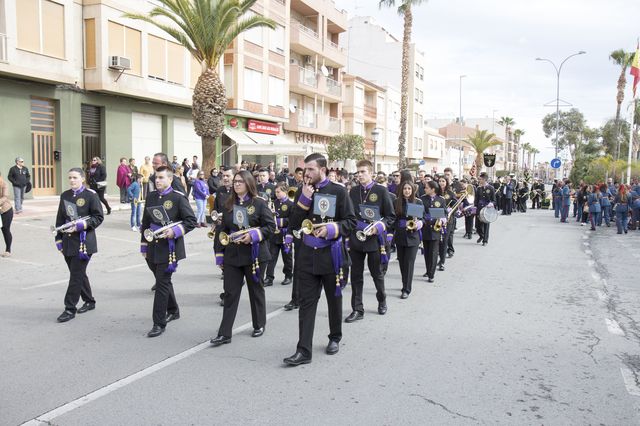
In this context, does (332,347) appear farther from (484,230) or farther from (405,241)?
(484,230)

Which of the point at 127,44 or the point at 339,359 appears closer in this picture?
the point at 339,359

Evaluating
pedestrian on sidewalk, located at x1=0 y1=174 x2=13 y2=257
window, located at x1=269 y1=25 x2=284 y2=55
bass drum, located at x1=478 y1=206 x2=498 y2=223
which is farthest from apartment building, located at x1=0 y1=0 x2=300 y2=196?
bass drum, located at x1=478 y1=206 x2=498 y2=223

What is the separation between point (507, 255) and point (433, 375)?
8949mm

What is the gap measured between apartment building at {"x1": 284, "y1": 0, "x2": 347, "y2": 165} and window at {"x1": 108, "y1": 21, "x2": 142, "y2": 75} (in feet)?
43.7

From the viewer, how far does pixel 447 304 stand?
26.6ft

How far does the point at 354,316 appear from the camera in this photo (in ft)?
23.3

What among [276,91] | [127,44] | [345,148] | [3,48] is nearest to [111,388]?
[3,48]

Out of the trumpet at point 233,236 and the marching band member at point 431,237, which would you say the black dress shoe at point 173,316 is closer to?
the trumpet at point 233,236

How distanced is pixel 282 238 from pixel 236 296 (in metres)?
3.20

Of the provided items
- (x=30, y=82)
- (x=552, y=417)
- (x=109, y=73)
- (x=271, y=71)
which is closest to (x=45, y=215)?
(x=30, y=82)

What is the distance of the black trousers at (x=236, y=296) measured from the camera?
596 cm

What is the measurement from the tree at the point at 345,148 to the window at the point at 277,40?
262 inches

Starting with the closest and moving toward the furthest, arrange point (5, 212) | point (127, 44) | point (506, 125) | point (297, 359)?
1. point (297, 359)
2. point (5, 212)
3. point (127, 44)
4. point (506, 125)

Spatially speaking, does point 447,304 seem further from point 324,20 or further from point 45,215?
point 324,20
